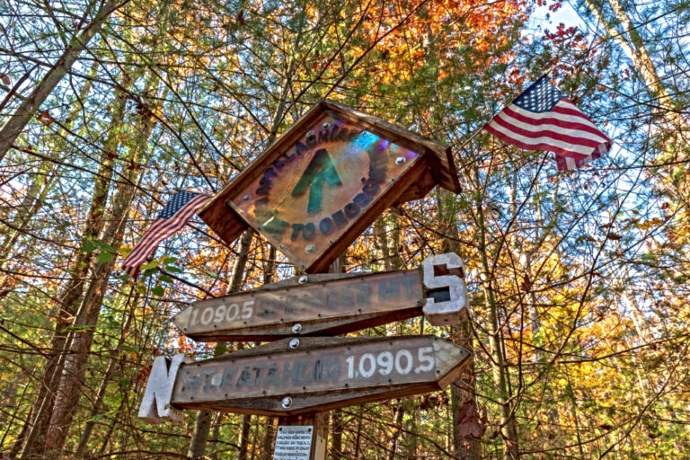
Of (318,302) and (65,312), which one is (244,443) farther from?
(65,312)

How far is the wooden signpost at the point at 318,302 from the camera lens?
2.29m

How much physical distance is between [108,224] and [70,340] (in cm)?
222

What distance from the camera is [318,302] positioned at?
2.62 meters

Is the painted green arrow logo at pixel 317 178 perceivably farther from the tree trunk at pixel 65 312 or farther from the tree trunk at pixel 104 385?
the tree trunk at pixel 65 312

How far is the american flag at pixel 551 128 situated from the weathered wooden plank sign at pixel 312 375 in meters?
1.88

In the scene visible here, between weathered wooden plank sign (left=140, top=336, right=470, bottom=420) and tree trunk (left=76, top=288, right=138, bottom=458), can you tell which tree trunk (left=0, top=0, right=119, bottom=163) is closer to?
tree trunk (left=76, top=288, right=138, bottom=458)

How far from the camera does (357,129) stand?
3.24m

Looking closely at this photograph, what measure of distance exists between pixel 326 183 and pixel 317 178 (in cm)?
9

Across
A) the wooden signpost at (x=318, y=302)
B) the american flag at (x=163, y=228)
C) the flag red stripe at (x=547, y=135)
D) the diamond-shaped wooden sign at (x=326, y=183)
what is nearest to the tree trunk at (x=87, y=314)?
the american flag at (x=163, y=228)

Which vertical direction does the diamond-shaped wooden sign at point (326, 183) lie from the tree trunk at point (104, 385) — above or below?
above

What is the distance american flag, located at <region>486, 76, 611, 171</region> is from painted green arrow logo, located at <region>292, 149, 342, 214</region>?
1.30m

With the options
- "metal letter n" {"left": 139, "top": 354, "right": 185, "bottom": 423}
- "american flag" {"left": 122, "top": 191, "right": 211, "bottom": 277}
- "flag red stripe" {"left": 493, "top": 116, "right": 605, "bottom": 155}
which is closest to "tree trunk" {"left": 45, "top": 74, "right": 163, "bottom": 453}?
"american flag" {"left": 122, "top": 191, "right": 211, "bottom": 277}

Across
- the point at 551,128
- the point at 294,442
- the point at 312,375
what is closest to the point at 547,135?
the point at 551,128

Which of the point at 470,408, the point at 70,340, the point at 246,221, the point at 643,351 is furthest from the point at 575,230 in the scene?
the point at 70,340
